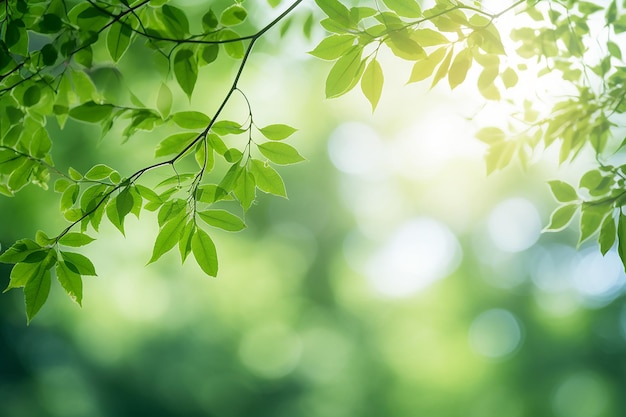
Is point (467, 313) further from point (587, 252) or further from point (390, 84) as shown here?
point (390, 84)

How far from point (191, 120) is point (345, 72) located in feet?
0.94

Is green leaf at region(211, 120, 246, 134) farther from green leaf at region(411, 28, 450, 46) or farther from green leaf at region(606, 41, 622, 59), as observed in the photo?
green leaf at region(606, 41, 622, 59)

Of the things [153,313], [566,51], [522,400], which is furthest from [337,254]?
[566,51]

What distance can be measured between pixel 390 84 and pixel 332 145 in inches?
48.2

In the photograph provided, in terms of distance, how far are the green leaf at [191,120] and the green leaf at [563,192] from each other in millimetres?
723

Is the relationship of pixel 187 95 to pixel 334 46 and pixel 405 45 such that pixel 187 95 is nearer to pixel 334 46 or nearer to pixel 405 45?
pixel 334 46

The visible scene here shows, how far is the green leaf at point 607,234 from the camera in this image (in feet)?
3.53

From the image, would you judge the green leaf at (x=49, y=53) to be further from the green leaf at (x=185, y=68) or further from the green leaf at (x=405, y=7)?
the green leaf at (x=405, y=7)

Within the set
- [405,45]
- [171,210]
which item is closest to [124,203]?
[171,210]

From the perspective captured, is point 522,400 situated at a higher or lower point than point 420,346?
lower

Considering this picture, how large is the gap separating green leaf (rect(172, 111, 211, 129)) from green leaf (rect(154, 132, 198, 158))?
0.07ft

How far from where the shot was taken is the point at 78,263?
1.00 m

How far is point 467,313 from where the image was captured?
9.20m

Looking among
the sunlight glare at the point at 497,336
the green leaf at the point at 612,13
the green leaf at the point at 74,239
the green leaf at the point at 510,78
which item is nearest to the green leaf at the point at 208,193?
the green leaf at the point at 74,239
